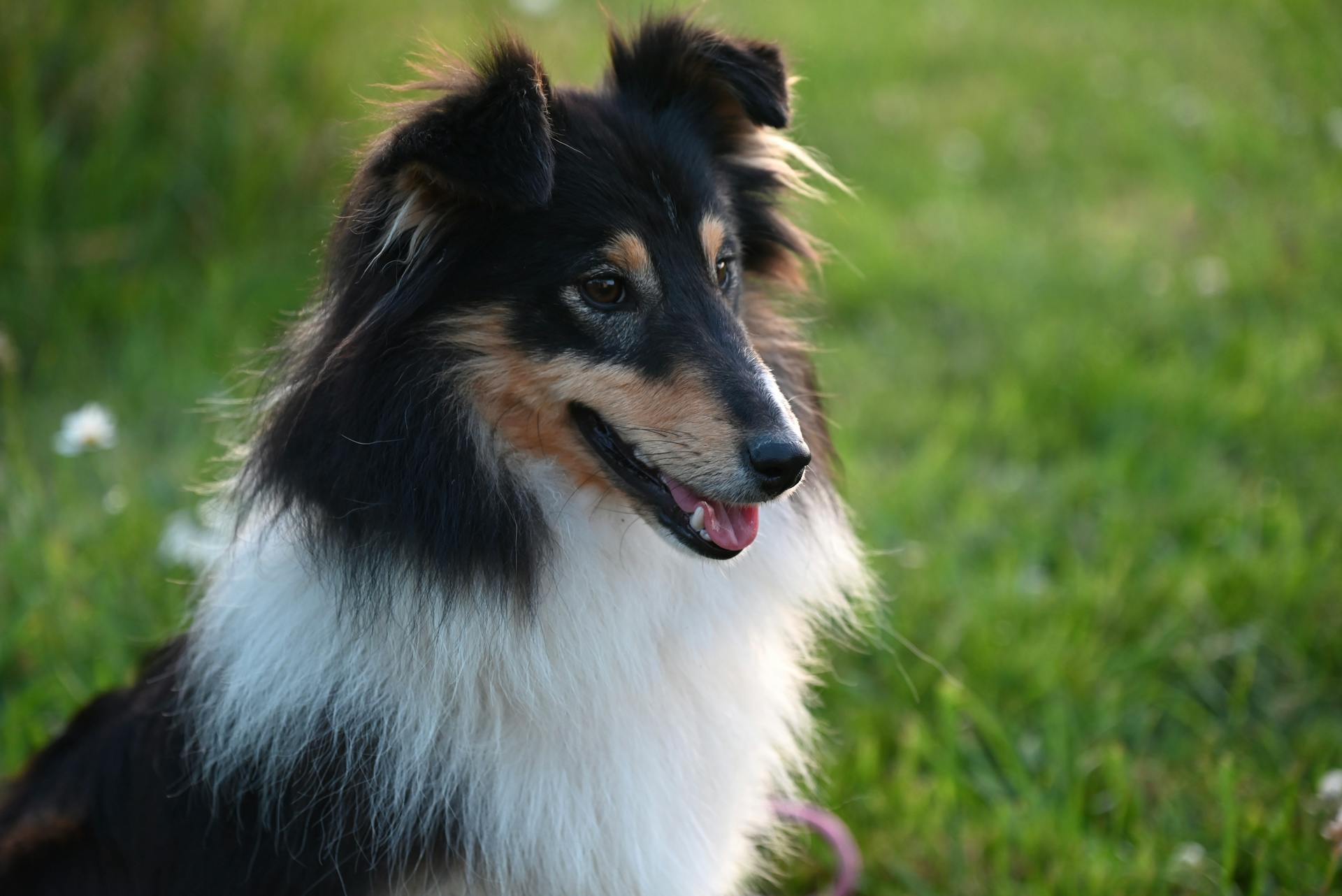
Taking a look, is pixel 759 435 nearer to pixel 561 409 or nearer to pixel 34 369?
pixel 561 409

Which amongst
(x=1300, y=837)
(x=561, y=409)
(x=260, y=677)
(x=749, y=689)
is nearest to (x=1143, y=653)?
(x=1300, y=837)

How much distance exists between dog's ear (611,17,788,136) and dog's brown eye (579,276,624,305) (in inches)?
21.5

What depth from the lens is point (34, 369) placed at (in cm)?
477

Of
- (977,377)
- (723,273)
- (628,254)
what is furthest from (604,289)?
(977,377)

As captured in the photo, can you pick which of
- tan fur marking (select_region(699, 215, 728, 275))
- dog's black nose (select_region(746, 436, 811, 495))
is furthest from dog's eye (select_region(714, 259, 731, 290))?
dog's black nose (select_region(746, 436, 811, 495))

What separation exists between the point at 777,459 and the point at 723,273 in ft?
1.82

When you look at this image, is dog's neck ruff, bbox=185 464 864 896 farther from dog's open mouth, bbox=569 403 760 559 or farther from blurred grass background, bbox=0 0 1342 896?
blurred grass background, bbox=0 0 1342 896

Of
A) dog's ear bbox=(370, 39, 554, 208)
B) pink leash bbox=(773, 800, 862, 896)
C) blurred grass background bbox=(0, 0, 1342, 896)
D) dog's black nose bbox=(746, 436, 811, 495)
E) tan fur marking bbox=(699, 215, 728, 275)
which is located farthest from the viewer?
blurred grass background bbox=(0, 0, 1342, 896)

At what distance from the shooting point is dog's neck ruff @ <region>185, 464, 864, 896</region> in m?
2.19

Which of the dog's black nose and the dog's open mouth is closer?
the dog's black nose

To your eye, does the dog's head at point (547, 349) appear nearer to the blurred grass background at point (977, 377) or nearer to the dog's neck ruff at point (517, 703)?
the dog's neck ruff at point (517, 703)

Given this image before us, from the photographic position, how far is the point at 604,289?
7.29ft

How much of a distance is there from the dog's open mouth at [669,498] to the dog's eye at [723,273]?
1.40ft

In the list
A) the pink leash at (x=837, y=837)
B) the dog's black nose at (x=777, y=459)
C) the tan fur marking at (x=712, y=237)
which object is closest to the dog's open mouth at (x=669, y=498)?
the dog's black nose at (x=777, y=459)
